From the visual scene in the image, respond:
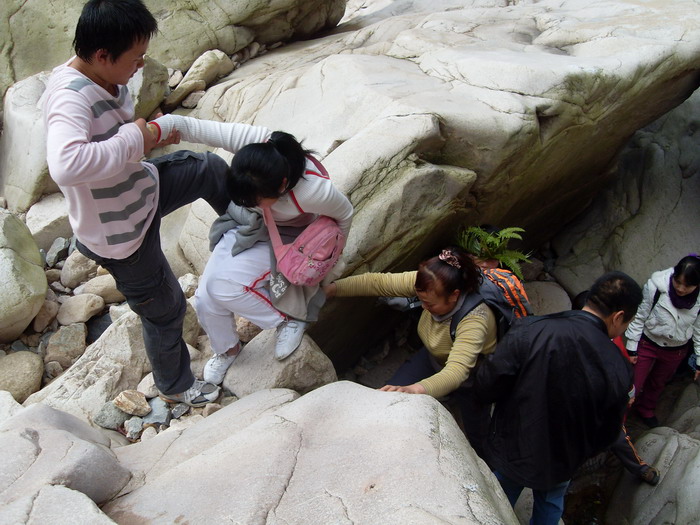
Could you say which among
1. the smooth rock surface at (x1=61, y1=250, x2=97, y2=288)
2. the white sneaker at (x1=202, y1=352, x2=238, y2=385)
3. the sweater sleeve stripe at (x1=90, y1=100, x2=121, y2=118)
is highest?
the sweater sleeve stripe at (x1=90, y1=100, x2=121, y2=118)

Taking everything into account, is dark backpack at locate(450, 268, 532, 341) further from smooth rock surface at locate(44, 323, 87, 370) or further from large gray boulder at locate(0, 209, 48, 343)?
large gray boulder at locate(0, 209, 48, 343)

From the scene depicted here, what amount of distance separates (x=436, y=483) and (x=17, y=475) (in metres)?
1.59

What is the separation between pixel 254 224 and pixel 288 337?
0.75 meters

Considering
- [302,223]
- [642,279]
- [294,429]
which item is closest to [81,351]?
[302,223]

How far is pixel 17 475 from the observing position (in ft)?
7.55

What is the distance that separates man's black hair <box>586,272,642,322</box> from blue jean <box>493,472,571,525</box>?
45.8 inches

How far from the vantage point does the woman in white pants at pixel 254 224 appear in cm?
299

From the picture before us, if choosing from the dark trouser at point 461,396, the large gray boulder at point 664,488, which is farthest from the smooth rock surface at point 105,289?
the large gray boulder at point 664,488

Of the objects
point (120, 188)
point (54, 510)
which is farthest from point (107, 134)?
point (54, 510)

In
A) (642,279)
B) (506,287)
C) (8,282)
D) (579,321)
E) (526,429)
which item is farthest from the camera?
(642,279)

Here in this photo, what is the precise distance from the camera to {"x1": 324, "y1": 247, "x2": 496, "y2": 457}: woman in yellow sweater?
3.38 metres

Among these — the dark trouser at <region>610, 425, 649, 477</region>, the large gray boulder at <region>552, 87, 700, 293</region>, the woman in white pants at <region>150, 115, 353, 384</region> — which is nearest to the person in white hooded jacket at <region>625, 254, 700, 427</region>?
the dark trouser at <region>610, 425, 649, 477</region>

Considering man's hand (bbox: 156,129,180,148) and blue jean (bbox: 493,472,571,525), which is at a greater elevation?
man's hand (bbox: 156,129,180,148)

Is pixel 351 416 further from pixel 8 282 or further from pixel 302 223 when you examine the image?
pixel 8 282
